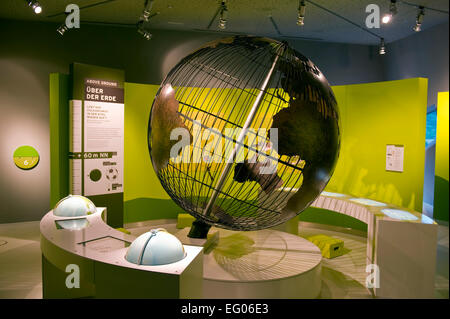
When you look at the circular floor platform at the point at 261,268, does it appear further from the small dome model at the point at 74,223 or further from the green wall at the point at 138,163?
the green wall at the point at 138,163

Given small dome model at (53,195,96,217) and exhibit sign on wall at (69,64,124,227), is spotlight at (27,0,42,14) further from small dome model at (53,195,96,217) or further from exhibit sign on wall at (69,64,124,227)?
small dome model at (53,195,96,217)

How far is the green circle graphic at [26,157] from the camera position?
5.45 metres

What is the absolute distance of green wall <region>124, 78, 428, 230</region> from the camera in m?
4.33

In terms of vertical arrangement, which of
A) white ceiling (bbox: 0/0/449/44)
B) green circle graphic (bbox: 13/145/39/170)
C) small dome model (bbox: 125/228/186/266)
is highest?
white ceiling (bbox: 0/0/449/44)

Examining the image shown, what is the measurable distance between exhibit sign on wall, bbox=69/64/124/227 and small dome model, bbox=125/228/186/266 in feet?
10.2

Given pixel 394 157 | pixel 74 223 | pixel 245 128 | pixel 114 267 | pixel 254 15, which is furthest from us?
pixel 254 15

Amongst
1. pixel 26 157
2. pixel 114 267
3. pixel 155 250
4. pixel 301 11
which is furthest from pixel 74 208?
pixel 26 157

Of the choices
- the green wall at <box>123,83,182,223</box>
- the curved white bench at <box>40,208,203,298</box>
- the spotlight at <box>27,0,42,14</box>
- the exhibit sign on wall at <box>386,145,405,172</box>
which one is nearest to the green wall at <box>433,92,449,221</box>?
the exhibit sign on wall at <box>386,145,405,172</box>

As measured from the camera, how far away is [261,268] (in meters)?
2.60

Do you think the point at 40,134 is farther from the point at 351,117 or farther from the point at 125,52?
the point at 351,117

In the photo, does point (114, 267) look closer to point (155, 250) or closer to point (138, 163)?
point (155, 250)

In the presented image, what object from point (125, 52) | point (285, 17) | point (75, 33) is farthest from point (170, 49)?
point (285, 17)

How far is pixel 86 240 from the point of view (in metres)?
1.96

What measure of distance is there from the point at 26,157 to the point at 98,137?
182 centimetres
